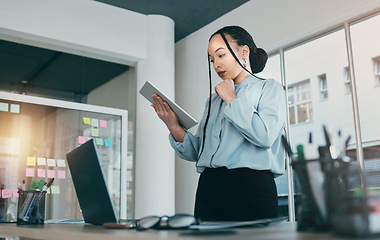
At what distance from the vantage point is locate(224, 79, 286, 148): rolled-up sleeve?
118cm

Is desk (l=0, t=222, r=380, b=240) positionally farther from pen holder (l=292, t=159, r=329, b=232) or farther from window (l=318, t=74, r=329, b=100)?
window (l=318, t=74, r=329, b=100)

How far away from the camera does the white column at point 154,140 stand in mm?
3807

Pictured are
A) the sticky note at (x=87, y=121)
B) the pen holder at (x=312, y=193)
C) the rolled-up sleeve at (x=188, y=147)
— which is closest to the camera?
the pen holder at (x=312, y=193)

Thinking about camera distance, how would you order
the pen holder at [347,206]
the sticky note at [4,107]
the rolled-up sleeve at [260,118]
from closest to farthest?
the pen holder at [347,206], the rolled-up sleeve at [260,118], the sticky note at [4,107]

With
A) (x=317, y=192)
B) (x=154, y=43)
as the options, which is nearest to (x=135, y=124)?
(x=154, y=43)

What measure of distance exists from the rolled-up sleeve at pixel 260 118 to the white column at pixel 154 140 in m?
2.69

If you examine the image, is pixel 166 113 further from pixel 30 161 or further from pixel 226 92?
pixel 30 161

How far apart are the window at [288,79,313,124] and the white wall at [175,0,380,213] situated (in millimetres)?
390

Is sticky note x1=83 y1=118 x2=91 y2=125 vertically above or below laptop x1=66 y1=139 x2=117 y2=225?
above

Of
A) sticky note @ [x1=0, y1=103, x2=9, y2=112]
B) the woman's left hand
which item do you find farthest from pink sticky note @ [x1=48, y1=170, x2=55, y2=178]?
the woman's left hand

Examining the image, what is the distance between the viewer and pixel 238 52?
156cm

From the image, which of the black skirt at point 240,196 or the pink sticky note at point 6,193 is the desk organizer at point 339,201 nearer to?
the black skirt at point 240,196

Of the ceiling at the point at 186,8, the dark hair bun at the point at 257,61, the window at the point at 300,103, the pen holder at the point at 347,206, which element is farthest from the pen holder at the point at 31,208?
the ceiling at the point at 186,8

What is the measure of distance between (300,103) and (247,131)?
231cm
